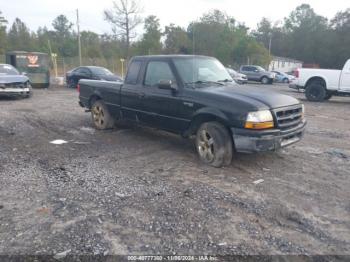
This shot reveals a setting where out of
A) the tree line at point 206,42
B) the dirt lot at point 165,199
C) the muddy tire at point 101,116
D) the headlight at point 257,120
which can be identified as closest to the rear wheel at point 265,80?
the tree line at point 206,42

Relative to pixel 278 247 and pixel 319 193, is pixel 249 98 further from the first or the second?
pixel 278 247

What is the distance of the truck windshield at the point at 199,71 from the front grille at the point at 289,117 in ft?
4.85

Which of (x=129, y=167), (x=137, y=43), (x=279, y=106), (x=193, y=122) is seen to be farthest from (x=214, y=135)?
(x=137, y=43)

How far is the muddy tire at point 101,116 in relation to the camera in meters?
7.99

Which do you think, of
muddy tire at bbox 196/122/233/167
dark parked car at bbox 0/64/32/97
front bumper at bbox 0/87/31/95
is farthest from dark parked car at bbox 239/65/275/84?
muddy tire at bbox 196/122/233/167

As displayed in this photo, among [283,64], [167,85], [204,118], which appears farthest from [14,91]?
[283,64]

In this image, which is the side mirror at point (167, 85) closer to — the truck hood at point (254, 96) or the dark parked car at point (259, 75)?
the truck hood at point (254, 96)

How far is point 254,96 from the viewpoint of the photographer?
17.5 ft

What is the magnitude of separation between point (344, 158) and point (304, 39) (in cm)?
6958

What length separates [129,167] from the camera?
5488 mm

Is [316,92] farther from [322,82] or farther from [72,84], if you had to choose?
[72,84]

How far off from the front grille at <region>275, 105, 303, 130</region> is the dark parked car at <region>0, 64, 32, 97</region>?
11918 mm

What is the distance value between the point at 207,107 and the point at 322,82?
11581 mm

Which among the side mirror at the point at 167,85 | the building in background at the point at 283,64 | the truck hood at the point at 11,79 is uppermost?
the building in background at the point at 283,64
